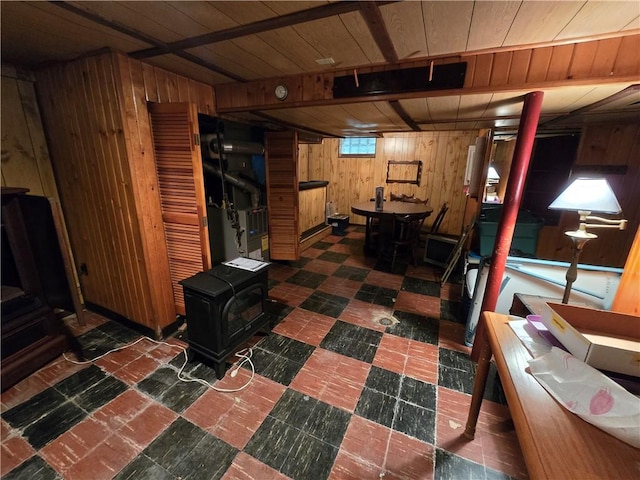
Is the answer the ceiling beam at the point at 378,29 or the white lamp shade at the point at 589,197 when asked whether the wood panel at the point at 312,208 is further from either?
the white lamp shade at the point at 589,197

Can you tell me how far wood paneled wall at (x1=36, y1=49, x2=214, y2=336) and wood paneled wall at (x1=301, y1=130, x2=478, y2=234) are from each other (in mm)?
4222

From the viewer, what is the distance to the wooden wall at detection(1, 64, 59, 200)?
82.7 inches

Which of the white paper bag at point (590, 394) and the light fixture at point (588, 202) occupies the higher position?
the light fixture at point (588, 202)

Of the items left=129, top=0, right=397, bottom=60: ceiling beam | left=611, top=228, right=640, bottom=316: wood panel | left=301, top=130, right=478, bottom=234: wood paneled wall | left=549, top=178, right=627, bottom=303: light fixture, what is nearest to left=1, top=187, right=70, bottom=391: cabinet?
left=129, top=0, right=397, bottom=60: ceiling beam

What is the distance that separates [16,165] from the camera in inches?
86.7

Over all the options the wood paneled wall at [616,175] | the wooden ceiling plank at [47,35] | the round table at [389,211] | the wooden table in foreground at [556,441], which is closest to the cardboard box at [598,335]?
the wooden table in foreground at [556,441]

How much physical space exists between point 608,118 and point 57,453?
5477 mm

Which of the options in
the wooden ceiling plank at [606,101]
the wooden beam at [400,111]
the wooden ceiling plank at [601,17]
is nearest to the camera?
the wooden ceiling plank at [601,17]

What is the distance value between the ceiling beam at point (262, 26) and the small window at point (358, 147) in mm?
4914

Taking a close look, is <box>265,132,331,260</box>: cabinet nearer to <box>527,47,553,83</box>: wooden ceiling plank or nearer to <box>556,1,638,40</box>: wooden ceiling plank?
<box>527,47,553,83</box>: wooden ceiling plank

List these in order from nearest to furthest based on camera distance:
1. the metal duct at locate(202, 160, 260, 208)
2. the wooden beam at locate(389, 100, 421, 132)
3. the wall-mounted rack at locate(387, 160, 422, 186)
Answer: the wooden beam at locate(389, 100, 421, 132), the metal duct at locate(202, 160, 260, 208), the wall-mounted rack at locate(387, 160, 422, 186)

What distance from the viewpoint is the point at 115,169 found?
205cm

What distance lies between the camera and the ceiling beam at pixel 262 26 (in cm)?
118

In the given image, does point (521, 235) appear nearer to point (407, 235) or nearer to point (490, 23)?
point (407, 235)
